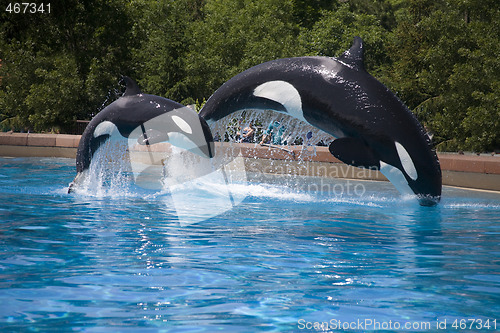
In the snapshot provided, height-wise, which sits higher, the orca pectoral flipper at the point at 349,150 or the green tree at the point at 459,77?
the green tree at the point at 459,77

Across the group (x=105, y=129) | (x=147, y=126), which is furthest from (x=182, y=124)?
(x=105, y=129)

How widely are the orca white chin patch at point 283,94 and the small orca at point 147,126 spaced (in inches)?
41.6

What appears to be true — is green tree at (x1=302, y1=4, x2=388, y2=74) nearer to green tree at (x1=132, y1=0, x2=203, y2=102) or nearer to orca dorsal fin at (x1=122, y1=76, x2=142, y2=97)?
green tree at (x1=132, y1=0, x2=203, y2=102)

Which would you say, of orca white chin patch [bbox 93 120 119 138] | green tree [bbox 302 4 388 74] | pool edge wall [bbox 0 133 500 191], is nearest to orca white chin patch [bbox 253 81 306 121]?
pool edge wall [bbox 0 133 500 191]

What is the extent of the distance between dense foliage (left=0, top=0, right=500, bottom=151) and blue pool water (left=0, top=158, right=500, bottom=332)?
12.0 metres

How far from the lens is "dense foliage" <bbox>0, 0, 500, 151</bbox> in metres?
20.9

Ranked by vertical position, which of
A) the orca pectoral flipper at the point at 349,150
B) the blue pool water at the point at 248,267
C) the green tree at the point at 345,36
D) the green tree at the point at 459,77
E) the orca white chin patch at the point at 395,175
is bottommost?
the blue pool water at the point at 248,267

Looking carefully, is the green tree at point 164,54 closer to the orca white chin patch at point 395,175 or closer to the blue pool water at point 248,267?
the blue pool water at point 248,267

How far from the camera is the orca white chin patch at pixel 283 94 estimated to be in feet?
29.5

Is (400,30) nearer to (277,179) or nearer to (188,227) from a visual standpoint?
(277,179)

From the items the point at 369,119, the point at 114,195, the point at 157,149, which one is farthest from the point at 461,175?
the point at 157,149

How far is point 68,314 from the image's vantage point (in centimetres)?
429

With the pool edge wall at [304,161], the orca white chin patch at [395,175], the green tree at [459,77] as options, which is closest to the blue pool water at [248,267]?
the orca white chin patch at [395,175]

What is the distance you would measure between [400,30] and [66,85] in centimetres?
1431
